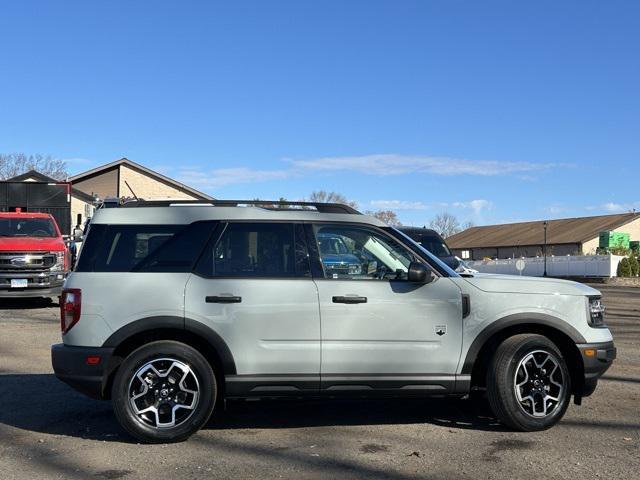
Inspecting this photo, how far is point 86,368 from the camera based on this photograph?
562 centimetres

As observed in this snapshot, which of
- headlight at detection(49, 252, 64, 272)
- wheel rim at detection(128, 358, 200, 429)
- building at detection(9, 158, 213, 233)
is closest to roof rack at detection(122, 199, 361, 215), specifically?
wheel rim at detection(128, 358, 200, 429)

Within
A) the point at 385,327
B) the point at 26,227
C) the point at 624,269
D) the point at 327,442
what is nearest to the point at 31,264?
the point at 26,227

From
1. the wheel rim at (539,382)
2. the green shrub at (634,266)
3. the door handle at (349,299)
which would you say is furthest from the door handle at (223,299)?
the green shrub at (634,266)

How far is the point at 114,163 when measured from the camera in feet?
149

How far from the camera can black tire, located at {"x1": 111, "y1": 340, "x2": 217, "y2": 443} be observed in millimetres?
5598

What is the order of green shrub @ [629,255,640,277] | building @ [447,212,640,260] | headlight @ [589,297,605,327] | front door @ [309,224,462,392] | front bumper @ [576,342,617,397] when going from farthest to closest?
building @ [447,212,640,260]
green shrub @ [629,255,640,277]
headlight @ [589,297,605,327]
front bumper @ [576,342,617,397]
front door @ [309,224,462,392]

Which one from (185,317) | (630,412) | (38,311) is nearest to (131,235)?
(185,317)

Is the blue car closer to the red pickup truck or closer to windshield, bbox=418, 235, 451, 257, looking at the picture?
windshield, bbox=418, 235, 451, 257

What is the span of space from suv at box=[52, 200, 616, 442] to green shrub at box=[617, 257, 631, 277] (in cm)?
4059

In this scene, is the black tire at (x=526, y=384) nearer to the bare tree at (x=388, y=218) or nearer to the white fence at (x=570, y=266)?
the bare tree at (x=388, y=218)

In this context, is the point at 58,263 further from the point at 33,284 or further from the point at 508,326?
the point at 508,326

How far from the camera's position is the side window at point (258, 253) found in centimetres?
582

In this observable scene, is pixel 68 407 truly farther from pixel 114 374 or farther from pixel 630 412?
pixel 630 412

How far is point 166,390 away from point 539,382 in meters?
3.15
